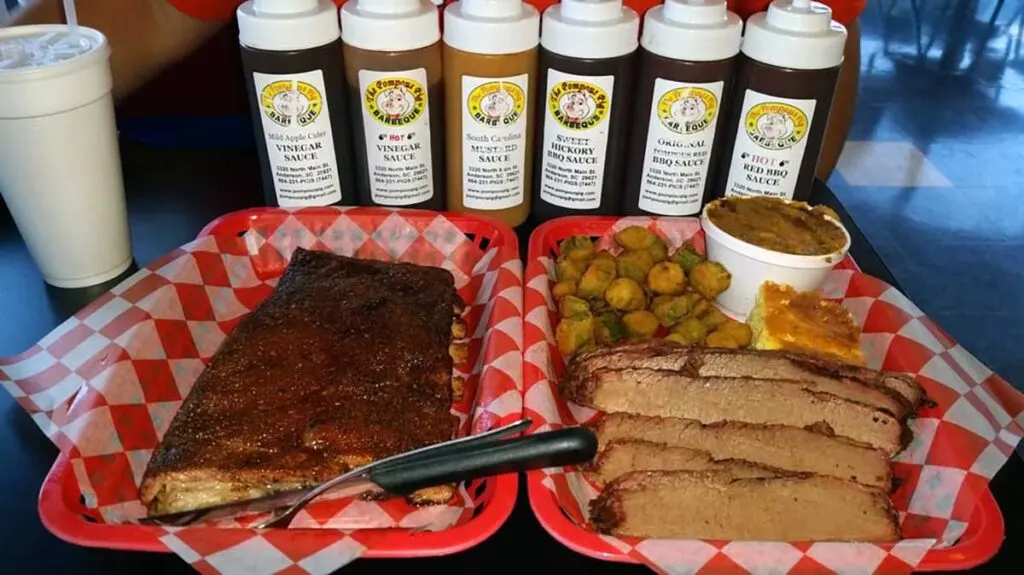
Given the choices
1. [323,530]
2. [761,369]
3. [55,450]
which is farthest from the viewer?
[761,369]

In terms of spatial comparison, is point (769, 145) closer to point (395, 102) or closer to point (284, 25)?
point (395, 102)

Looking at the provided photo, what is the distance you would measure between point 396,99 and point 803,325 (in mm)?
644

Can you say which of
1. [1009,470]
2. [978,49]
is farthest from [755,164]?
[978,49]

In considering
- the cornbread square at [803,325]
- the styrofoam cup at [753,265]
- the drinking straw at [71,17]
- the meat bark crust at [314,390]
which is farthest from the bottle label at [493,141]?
the drinking straw at [71,17]

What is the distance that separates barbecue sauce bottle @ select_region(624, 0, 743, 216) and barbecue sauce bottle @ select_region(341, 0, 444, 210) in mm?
301

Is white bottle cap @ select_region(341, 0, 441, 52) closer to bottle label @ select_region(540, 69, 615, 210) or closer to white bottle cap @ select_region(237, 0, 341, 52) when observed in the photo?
white bottle cap @ select_region(237, 0, 341, 52)

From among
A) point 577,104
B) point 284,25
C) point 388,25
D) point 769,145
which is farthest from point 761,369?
point 284,25

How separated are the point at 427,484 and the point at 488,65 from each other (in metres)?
0.61

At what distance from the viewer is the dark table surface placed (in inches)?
34.7

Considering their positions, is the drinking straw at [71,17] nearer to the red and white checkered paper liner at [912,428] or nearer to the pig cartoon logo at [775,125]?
the red and white checkered paper liner at [912,428]

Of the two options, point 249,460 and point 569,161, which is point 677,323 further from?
point 249,460

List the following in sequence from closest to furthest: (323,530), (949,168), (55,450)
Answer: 1. (323,530)
2. (55,450)
3. (949,168)

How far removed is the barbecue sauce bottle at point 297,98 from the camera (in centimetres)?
116

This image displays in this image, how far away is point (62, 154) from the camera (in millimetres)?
1131
